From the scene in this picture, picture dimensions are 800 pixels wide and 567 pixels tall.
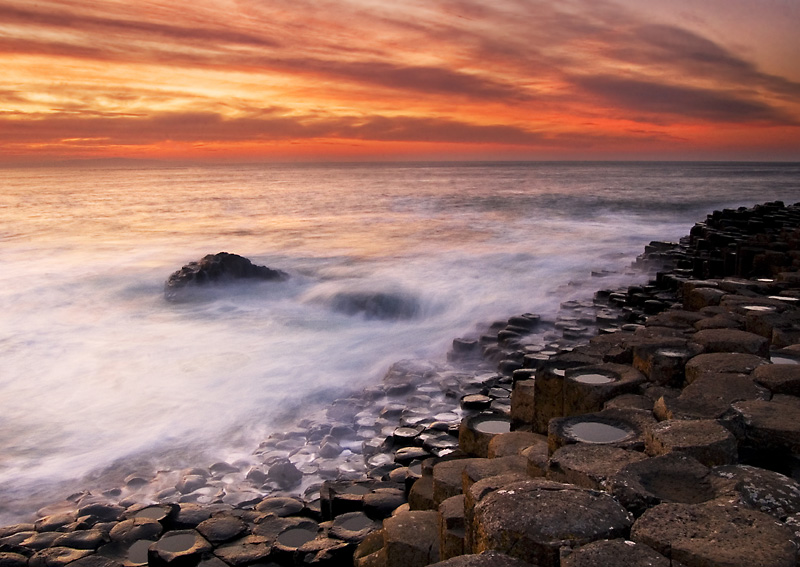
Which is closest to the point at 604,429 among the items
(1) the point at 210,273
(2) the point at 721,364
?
(2) the point at 721,364

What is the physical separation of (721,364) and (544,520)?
250 cm

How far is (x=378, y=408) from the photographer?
7727mm

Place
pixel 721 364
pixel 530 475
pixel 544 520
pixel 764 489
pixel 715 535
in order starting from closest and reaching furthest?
pixel 715 535 < pixel 544 520 < pixel 764 489 < pixel 530 475 < pixel 721 364

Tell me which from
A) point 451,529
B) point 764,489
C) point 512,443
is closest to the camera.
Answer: point 764,489

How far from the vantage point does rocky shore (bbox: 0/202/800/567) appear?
7.41 feet

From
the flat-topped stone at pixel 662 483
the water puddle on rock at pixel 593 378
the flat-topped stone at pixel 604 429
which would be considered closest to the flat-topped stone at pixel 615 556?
the flat-topped stone at pixel 662 483

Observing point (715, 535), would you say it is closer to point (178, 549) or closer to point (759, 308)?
point (178, 549)

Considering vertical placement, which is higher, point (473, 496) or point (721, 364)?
point (721, 364)

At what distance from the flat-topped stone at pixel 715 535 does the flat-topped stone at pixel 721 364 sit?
1.91 meters

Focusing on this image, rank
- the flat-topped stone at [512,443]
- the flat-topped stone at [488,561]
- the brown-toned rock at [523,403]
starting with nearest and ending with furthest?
the flat-topped stone at [488,561] → the flat-topped stone at [512,443] → the brown-toned rock at [523,403]

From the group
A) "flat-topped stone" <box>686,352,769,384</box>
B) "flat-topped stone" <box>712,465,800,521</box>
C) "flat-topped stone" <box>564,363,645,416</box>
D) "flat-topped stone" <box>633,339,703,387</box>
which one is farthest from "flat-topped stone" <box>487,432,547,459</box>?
"flat-topped stone" <box>712,465,800,521</box>

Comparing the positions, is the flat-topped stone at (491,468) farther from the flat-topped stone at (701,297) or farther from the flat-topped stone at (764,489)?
the flat-topped stone at (701,297)

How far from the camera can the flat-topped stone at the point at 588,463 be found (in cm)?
269

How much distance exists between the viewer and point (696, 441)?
2912 mm
